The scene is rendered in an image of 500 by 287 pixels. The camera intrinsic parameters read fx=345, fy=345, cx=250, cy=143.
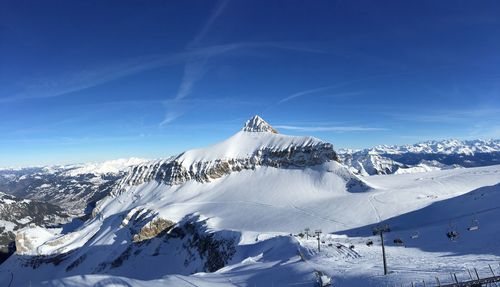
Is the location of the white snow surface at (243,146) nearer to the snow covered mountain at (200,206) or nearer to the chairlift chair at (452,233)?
the snow covered mountain at (200,206)

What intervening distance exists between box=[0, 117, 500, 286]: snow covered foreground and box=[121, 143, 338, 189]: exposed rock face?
44.6 inches

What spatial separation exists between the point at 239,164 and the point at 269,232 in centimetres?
8644

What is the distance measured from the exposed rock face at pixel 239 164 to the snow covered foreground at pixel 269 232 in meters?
1.13

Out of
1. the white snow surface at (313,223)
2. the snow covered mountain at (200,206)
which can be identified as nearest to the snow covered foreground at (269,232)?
the white snow surface at (313,223)

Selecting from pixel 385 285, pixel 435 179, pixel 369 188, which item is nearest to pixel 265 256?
pixel 385 285

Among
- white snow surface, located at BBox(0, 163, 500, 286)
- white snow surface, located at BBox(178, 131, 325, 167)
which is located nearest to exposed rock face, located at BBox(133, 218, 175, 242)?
white snow surface, located at BBox(0, 163, 500, 286)

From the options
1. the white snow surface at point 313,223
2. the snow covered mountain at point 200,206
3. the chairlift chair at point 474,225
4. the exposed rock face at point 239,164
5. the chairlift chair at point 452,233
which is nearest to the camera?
the white snow surface at point 313,223

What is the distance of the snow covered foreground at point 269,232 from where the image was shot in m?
41.3

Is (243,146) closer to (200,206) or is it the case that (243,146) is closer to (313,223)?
(200,206)

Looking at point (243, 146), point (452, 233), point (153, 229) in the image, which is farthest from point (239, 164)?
point (452, 233)

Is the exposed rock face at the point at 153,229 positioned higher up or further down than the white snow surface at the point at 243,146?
further down

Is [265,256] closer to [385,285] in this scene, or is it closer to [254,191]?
[385,285]

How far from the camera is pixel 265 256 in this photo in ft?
195

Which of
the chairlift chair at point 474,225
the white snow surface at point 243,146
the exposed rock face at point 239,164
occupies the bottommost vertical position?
the chairlift chair at point 474,225
